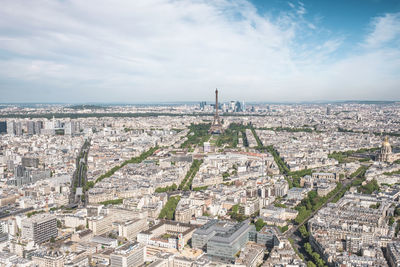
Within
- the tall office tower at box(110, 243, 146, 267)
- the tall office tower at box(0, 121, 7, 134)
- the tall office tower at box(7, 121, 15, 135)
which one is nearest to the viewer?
the tall office tower at box(110, 243, 146, 267)

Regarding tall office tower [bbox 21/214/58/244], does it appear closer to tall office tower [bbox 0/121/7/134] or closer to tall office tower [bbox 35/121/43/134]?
tall office tower [bbox 35/121/43/134]

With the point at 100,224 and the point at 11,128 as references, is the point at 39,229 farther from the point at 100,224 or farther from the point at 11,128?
the point at 11,128

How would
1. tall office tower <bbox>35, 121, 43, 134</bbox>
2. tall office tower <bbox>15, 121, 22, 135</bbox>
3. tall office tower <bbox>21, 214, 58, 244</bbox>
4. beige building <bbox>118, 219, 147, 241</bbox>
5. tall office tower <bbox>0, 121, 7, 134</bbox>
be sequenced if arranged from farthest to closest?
1. tall office tower <bbox>35, 121, 43, 134</bbox>
2. tall office tower <bbox>0, 121, 7, 134</bbox>
3. tall office tower <bbox>15, 121, 22, 135</bbox>
4. beige building <bbox>118, 219, 147, 241</bbox>
5. tall office tower <bbox>21, 214, 58, 244</bbox>

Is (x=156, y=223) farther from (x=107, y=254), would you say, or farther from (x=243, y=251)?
(x=243, y=251)

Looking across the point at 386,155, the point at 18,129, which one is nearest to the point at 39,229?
the point at 386,155

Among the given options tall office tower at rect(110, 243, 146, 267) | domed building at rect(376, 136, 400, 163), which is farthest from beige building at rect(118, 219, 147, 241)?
domed building at rect(376, 136, 400, 163)

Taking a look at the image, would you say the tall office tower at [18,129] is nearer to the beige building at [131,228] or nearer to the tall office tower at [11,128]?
the tall office tower at [11,128]
